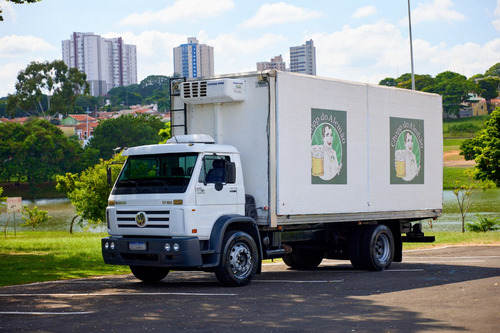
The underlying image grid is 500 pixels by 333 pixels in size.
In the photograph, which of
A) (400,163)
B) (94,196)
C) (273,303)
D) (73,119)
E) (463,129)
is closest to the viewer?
(273,303)

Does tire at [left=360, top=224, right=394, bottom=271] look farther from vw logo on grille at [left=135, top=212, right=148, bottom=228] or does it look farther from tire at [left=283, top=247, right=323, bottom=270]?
vw logo on grille at [left=135, top=212, right=148, bottom=228]

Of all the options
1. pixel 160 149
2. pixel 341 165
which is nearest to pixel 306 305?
pixel 160 149

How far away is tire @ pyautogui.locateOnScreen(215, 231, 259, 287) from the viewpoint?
14211 millimetres

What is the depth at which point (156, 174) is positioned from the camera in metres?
14.5

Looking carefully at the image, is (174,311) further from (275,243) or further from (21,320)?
(275,243)

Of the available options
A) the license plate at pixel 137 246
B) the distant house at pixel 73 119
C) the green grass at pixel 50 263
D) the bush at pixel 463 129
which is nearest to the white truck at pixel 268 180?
the license plate at pixel 137 246

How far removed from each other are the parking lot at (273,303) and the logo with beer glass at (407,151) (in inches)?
87.9

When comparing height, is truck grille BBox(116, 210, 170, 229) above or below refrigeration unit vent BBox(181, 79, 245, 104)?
below

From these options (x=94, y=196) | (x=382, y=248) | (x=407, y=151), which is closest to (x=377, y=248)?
(x=382, y=248)

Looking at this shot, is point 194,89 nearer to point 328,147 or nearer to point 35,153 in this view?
point 328,147

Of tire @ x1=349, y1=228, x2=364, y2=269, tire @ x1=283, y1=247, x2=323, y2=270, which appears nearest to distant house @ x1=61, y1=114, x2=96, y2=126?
tire @ x1=283, y1=247, x2=323, y2=270

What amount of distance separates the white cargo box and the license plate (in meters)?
2.32

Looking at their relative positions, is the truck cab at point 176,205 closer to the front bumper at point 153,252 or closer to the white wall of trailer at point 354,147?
the front bumper at point 153,252

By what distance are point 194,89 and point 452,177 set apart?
3513 inches
